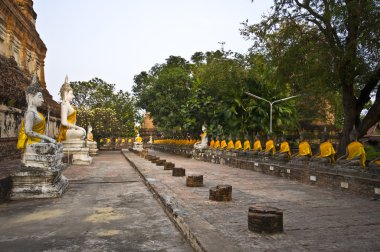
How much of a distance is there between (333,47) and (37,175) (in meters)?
12.2

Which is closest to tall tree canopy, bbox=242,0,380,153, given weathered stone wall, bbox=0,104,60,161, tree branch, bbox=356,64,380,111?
tree branch, bbox=356,64,380,111

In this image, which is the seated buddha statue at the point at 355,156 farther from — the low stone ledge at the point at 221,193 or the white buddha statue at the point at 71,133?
the white buddha statue at the point at 71,133

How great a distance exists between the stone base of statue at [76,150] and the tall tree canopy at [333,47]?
9.96 meters

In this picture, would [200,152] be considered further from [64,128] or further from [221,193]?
[221,193]

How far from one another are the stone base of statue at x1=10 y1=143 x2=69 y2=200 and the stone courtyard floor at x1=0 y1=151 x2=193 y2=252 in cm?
24

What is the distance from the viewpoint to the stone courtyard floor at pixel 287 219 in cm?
417

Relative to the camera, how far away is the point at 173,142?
37.8 m

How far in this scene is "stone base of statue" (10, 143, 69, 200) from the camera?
7184 mm

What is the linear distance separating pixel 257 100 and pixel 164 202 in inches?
914

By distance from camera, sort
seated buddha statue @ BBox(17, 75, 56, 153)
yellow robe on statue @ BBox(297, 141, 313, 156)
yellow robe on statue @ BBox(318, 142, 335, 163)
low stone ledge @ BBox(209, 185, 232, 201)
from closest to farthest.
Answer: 1. low stone ledge @ BBox(209, 185, 232, 201)
2. seated buddha statue @ BBox(17, 75, 56, 153)
3. yellow robe on statue @ BBox(318, 142, 335, 163)
4. yellow robe on statue @ BBox(297, 141, 313, 156)

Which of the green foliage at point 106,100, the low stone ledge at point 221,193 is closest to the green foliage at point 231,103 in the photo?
the green foliage at point 106,100

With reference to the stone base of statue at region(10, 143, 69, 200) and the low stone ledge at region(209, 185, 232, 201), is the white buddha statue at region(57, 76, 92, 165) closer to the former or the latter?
the stone base of statue at region(10, 143, 69, 200)

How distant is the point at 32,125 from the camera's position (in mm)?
7711

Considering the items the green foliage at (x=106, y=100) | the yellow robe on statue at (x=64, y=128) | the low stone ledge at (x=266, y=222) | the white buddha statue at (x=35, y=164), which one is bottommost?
the low stone ledge at (x=266, y=222)
